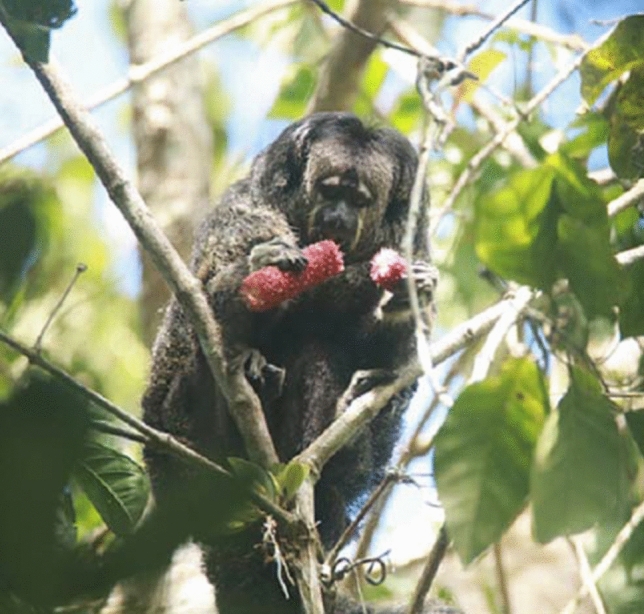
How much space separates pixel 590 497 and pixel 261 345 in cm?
269

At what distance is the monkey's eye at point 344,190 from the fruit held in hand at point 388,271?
0.70 meters

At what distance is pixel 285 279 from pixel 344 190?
3.23 feet

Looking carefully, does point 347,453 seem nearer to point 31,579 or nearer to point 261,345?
point 261,345

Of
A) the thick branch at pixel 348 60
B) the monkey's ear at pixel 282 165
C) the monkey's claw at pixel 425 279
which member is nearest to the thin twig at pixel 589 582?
the monkey's claw at pixel 425 279

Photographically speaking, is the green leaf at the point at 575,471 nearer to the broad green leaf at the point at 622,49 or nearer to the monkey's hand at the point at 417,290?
the broad green leaf at the point at 622,49

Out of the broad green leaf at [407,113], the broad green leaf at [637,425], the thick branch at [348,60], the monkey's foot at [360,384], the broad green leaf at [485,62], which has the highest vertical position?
the thick branch at [348,60]

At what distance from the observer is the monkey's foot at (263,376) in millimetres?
4129

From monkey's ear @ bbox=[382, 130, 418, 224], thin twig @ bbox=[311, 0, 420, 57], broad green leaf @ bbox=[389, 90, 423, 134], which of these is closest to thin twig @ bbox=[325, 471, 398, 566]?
thin twig @ bbox=[311, 0, 420, 57]

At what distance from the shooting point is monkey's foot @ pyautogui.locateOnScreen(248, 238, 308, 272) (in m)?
4.04

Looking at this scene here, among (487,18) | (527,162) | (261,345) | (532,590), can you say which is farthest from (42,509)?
(532,590)

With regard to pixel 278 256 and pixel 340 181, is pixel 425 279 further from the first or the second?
pixel 340 181

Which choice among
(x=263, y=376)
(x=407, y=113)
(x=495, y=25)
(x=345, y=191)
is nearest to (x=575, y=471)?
(x=495, y=25)

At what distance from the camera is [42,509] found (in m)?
0.93

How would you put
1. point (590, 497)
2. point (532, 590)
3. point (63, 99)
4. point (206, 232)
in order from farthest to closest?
1. point (532, 590)
2. point (206, 232)
3. point (63, 99)
4. point (590, 497)
